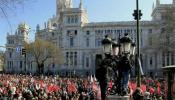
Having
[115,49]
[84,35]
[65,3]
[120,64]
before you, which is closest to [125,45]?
[120,64]

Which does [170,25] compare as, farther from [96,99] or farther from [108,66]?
[108,66]

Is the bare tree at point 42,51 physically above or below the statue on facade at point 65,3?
below

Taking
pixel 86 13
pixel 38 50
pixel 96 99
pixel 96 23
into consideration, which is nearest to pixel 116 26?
pixel 96 23

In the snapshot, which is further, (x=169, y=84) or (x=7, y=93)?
(x=7, y=93)

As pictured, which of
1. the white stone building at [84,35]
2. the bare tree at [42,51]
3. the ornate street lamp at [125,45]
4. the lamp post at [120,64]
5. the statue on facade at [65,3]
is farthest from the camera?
the statue on facade at [65,3]

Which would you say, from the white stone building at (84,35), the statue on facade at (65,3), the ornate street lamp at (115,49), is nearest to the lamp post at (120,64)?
the ornate street lamp at (115,49)

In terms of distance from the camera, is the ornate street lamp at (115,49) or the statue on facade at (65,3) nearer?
the ornate street lamp at (115,49)

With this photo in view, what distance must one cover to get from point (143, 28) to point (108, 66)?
95324mm

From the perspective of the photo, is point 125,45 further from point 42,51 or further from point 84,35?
point 84,35

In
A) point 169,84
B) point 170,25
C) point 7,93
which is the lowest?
point 7,93

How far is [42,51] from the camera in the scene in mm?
100562

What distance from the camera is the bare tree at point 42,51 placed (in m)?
99.6

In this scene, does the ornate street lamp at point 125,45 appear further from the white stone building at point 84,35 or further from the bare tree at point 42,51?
the white stone building at point 84,35

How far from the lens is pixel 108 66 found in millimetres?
14641
